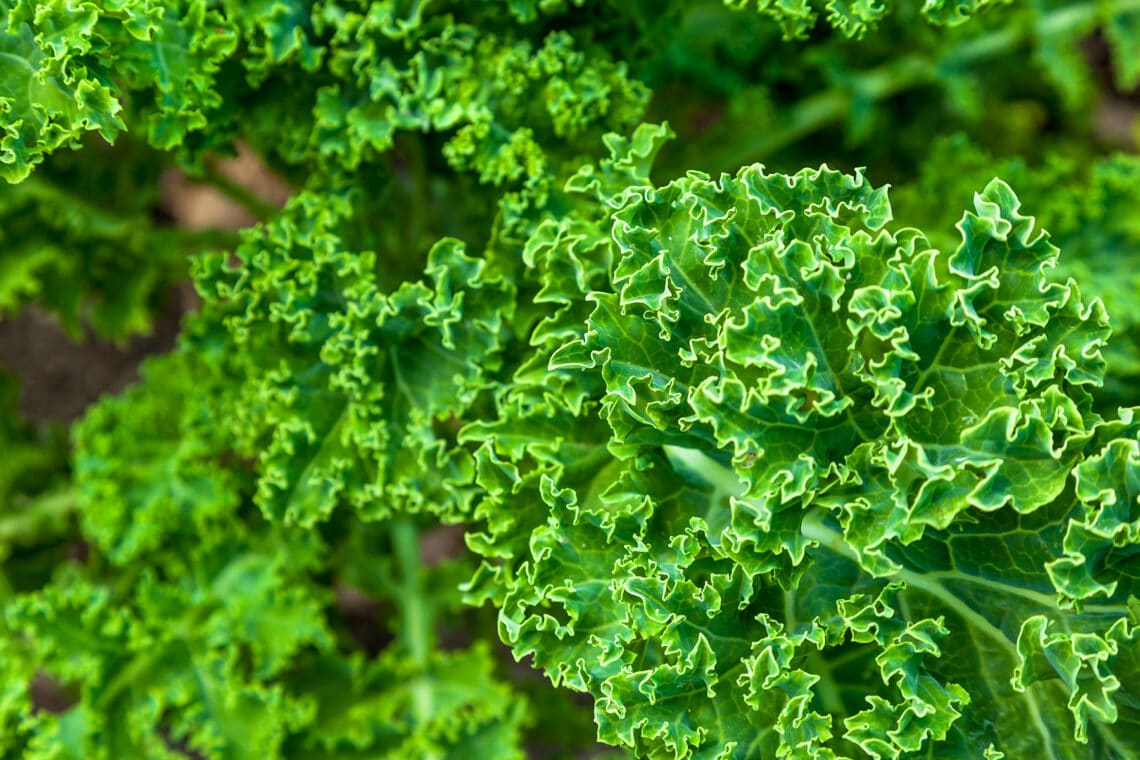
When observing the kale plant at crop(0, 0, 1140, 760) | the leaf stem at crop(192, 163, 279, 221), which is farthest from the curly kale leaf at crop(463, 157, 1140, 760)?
the leaf stem at crop(192, 163, 279, 221)

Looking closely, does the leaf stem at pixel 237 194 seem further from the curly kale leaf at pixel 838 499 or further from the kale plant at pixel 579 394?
the curly kale leaf at pixel 838 499

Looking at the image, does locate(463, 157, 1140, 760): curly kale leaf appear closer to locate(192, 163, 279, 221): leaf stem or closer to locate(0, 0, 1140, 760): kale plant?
locate(0, 0, 1140, 760): kale plant

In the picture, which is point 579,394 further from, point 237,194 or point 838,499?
point 237,194

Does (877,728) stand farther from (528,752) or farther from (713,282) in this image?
(528,752)

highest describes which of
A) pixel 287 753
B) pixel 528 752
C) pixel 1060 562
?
pixel 1060 562

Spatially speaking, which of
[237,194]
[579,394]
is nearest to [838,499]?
[579,394]

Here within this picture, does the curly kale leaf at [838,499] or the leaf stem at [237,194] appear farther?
the leaf stem at [237,194]

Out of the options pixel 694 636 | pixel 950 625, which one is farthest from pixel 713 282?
pixel 950 625

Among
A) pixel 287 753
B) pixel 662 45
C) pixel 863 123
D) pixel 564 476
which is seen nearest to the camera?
pixel 564 476

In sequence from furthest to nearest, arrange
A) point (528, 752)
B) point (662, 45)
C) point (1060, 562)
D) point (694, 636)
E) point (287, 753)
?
point (528, 752) → point (287, 753) → point (662, 45) → point (694, 636) → point (1060, 562)

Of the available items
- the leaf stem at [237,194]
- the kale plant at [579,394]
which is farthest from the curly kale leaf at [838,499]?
the leaf stem at [237,194]

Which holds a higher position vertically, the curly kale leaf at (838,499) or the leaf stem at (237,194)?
the curly kale leaf at (838,499)

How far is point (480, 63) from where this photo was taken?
324 centimetres

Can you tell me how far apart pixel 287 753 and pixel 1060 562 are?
8.75ft
